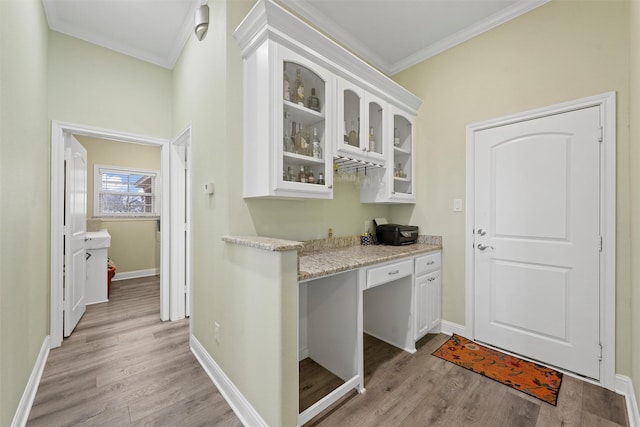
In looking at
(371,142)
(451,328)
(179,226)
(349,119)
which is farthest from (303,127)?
(451,328)

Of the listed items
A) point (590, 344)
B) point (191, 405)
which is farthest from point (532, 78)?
point (191, 405)

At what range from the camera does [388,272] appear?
1.97 metres

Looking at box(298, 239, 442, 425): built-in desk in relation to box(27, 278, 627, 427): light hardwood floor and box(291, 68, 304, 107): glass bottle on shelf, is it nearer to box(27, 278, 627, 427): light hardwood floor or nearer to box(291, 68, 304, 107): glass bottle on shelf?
box(27, 278, 627, 427): light hardwood floor

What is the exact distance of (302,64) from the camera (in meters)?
1.79

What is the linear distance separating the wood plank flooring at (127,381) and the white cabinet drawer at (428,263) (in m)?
1.72

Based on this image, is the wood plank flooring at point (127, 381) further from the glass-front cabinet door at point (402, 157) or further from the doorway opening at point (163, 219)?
the glass-front cabinet door at point (402, 157)

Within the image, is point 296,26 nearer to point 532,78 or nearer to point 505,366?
point 532,78

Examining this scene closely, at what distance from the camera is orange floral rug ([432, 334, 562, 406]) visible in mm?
1783

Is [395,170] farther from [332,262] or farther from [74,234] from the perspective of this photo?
[74,234]

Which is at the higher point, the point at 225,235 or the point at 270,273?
the point at 225,235

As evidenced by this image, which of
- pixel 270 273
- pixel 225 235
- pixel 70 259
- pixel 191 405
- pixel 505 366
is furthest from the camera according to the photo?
pixel 70 259

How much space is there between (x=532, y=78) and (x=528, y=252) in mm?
1396

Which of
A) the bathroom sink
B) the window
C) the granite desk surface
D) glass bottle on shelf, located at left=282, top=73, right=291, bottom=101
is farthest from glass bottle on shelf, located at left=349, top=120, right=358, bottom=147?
the window

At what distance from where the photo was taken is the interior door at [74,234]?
8.11 feet
